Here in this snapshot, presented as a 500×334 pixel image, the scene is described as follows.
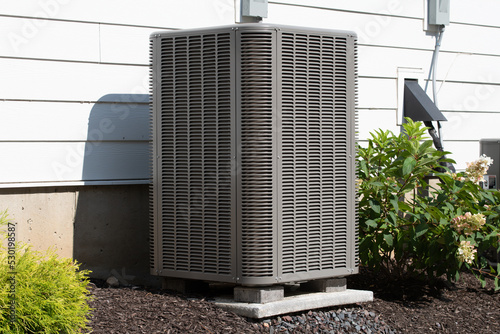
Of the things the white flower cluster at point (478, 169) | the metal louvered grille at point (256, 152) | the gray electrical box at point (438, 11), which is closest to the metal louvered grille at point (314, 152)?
the metal louvered grille at point (256, 152)

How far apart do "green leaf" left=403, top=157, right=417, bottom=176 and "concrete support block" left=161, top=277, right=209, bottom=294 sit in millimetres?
2002

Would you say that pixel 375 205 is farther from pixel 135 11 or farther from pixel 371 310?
pixel 135 11

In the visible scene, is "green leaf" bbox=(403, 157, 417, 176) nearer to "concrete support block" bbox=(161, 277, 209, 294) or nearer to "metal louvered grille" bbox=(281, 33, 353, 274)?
"metal louvered grille" bbox=(281, 33, 353, 274)

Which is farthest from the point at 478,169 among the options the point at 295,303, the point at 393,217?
the point at 295,303

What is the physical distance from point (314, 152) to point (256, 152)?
0.51 m

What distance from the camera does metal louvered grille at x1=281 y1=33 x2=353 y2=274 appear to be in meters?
5.00

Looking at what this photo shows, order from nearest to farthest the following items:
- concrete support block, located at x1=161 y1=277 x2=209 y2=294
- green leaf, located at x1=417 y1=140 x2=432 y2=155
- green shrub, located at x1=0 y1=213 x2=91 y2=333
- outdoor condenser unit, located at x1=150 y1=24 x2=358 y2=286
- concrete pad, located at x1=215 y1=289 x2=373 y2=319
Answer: green shrub, located at x1=0 y1=213 x2=91 y2=333 < concrete pad, located at x1=215 y1=289 x2=373 y2=319 < outdoor condenser unit, located at x1=150 y1=24 x2=358 y2=286 < concrete support block, located at x1=161 y1=277 x2=209 y2=294 < green leaf, located at x1=417 y1=140 x2=432 y2=155

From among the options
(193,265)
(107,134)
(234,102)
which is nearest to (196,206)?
(193,265)

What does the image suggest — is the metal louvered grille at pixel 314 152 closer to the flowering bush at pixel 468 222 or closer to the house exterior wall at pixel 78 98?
the flowering bush at pixel 468 222

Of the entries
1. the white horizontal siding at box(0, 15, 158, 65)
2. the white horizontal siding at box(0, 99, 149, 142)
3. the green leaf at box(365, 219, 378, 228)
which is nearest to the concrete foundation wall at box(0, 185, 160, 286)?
the white horizontal siding at box(0, 99, 149, 142)

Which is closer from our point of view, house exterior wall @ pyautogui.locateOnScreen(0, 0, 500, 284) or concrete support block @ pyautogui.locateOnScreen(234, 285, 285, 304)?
concrete support block @ pyautogui.locateOnScreen(234, 285, 285, 304)

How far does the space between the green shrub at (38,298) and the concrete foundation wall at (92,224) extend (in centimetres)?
116

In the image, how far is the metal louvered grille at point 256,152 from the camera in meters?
4.88

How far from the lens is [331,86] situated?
518 centimetres
